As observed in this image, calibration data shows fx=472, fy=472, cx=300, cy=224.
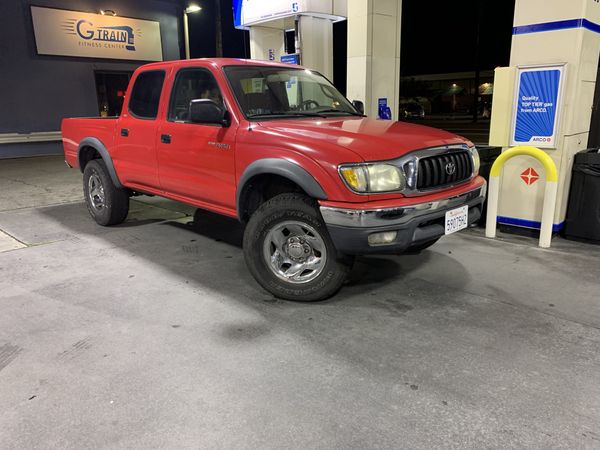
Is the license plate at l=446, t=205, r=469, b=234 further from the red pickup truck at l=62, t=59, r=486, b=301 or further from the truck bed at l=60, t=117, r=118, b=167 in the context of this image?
the truck bed at l=60, t=117, r=118, b=167

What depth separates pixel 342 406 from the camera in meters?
2.50

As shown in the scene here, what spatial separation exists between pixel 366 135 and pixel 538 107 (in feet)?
9.06

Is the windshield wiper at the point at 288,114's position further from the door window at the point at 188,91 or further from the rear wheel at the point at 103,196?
the rear wheel at the point at 103,196

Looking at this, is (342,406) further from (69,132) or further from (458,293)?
(69,132)

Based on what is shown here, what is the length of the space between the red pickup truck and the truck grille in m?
0.01

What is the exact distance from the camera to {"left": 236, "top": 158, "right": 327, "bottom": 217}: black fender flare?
3342mm

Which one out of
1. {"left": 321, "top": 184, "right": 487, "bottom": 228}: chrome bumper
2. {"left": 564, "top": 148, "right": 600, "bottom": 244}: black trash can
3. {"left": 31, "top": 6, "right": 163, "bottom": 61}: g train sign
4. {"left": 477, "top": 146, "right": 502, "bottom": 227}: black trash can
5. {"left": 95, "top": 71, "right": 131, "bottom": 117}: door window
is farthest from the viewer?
{"left": 95, "top": 71, "right": 131, "bottom": 117}: door window

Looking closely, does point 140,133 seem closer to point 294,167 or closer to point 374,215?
point 294,167

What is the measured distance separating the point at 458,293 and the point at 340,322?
114 cm

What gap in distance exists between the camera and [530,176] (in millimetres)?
5320

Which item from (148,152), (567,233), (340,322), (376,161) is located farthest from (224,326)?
(567,233)

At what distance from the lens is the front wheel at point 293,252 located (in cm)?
354

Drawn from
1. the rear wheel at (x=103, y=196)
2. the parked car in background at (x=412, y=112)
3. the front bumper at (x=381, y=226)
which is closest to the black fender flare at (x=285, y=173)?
the front bumper at (x=381, y=226)

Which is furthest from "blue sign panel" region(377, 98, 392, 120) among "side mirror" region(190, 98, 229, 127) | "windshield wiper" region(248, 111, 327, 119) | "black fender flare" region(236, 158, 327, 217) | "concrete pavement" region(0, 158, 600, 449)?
"black fender flare" region(236, 158, 327, 217)
